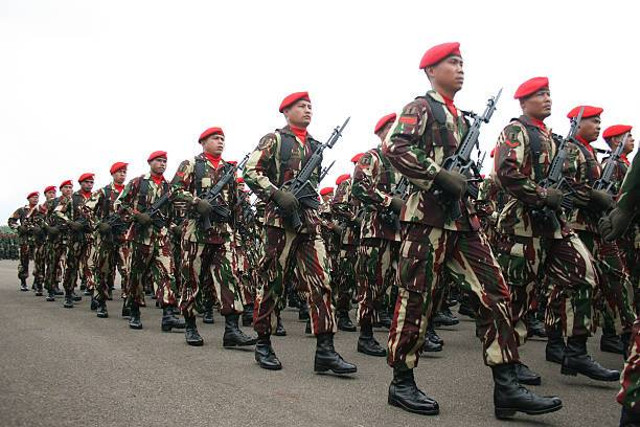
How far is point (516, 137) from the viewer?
198 inches

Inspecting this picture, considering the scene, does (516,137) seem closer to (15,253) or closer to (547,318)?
(547,318)

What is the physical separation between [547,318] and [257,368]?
2790mm

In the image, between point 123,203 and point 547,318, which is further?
point 123,203

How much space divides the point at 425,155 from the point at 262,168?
79.8 inches

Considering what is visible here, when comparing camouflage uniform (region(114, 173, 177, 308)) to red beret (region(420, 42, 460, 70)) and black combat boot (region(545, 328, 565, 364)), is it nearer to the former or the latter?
black combat boot (region(545, 328, 565, 364))

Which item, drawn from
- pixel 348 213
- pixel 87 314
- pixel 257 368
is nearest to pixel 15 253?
pixel 87 314

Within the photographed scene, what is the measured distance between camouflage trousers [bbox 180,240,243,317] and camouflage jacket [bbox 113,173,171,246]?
1.70 meters

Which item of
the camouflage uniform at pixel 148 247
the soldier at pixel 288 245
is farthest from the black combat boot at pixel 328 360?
the camouflage uniform at pixel 148 247

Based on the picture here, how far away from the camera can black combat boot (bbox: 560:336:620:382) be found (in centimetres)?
502

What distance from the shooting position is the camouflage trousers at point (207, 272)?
6.76m

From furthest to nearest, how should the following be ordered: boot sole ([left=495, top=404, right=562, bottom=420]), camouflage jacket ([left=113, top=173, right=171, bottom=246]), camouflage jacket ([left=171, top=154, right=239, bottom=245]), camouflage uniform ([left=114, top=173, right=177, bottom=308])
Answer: camouflage jacket ([left=113, top=173, right=171, bottom=246]) → camouflage uniform ([left=114, top=173, right=177, bottom=308]) → camouflage jacket ([left=171, top=154, right=239, bottom=245]) → boot sole ([left=495, top=404, right=562, bottom=420])

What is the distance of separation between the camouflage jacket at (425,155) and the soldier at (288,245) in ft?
4.56

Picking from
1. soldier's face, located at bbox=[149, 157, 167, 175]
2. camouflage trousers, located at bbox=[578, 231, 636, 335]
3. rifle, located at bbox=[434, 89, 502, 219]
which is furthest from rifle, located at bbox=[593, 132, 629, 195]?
soldier's face, located at bbox=[149, 157, 167, 175]

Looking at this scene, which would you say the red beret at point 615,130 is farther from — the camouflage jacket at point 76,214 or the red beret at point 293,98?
the camouflage jacket at point 76,214
